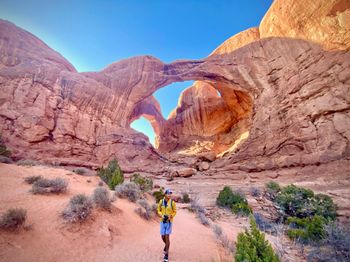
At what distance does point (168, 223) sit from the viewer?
4.10 meters

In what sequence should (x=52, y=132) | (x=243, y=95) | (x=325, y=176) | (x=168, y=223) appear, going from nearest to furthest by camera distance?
(x=168, y=223) → (x=325, y=176) → (x=52, y=132) → (x=243, y=95)

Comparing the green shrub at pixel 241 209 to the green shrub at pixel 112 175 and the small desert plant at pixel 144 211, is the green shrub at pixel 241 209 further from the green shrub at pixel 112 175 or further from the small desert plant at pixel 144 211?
the green shrub at pixel 112 175

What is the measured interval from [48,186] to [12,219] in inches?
107

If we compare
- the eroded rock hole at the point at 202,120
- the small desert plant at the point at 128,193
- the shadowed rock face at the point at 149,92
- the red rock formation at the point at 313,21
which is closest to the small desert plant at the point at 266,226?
the small desert plant at the point at 128,193

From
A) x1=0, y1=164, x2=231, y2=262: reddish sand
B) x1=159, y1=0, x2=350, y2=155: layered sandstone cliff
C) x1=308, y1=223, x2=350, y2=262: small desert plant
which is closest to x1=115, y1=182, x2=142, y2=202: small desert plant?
x1=0, y1=164, x2=231, y2=262: reddish sand

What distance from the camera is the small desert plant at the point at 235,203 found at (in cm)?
889

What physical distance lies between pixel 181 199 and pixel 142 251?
7.79m

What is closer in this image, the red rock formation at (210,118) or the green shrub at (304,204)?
the green shrub at (304,204)

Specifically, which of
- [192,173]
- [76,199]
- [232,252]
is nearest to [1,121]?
[76,199]

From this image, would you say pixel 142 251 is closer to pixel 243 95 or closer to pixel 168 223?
pixel 168 223

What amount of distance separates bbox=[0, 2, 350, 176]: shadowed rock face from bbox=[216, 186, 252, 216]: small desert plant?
5741mm

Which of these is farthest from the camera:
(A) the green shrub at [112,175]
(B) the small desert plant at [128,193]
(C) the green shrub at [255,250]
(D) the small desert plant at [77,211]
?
(A) the green shrub at [112,175]

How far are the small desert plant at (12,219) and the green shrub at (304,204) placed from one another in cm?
977

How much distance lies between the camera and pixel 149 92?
2234 cm
